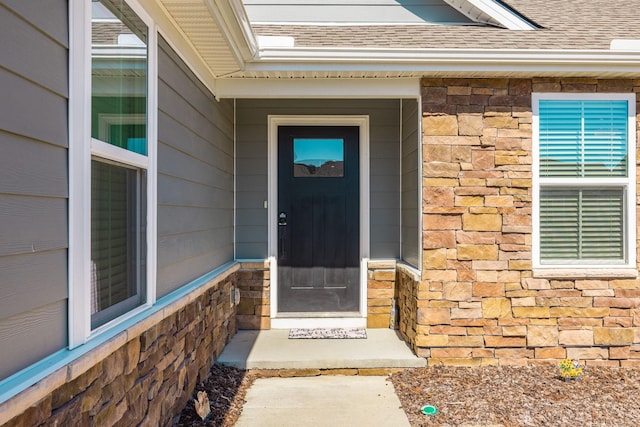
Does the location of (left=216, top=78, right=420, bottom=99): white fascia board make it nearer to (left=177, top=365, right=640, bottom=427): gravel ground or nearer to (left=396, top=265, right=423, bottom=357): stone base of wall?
(left=396, top=265, right=423, bottom=357): stone base of wall

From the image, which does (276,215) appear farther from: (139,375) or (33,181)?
(33,181)

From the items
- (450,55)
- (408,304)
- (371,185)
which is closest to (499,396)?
(408,304)

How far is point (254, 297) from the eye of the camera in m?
4.66

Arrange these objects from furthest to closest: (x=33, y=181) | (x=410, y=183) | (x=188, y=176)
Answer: (x=410, y=183) < (x=188, y=176) < (x=33, y=181)

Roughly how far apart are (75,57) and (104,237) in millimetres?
707

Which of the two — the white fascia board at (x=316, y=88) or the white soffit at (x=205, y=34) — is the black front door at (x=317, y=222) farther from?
the white soffit at (x=205, y=34)

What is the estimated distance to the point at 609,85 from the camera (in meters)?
3.80

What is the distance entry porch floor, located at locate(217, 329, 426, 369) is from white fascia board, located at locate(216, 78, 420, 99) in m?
2.14

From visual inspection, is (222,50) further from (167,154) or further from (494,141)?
(494,141)

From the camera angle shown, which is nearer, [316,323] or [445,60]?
[445,60]

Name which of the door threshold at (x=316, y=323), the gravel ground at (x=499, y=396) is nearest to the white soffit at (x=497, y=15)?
the gravel ground at (x=499, y=396)

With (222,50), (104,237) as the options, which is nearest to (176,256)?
(104,237)

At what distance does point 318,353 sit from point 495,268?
5.27 ft

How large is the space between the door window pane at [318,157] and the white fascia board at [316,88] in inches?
36.7
